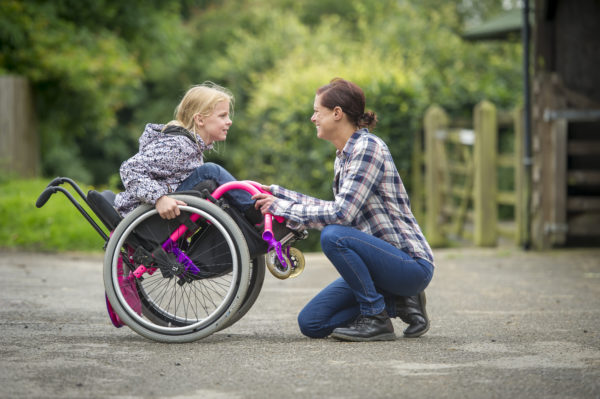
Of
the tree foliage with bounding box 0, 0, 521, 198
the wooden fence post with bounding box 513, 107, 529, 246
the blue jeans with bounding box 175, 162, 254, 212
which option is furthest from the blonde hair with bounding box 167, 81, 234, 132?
the tree foliage with bounding box 0, 0, 521, 198

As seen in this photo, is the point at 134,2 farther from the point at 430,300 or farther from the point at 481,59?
the point at 430,300

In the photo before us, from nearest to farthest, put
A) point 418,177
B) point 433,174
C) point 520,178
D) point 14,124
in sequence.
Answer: point 520,178, point 433,174, point 418,177, point 14,124

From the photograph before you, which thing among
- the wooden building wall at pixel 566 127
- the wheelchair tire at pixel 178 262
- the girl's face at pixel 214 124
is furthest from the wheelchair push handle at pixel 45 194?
the wooden building wall at pixel 566 127

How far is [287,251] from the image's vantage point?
15.1ft

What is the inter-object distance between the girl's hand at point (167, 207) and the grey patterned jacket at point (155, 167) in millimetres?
35

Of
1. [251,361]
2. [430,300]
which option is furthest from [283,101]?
[251,361]

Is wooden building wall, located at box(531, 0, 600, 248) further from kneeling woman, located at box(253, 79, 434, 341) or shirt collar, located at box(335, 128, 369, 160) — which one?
shirt collar, located at box(335, 128, 369, 160)

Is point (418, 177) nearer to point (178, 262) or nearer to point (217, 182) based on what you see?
point (217, 182)

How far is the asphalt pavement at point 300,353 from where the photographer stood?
3.57m

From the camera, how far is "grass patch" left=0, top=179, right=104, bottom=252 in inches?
372

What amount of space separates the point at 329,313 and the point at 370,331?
29cm

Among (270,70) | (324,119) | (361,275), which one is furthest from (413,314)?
(270,70)

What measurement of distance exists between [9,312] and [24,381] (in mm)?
1906

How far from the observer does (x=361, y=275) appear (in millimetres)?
4551
